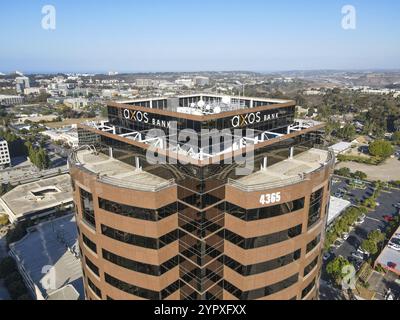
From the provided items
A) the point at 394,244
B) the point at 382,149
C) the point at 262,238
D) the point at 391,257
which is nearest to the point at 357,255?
the point at 391,257

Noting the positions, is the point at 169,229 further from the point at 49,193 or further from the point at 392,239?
the point at 49,193

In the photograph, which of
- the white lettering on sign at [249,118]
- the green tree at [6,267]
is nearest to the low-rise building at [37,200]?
the green tree at [6,267]

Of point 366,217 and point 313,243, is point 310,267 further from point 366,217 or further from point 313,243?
point 366,217

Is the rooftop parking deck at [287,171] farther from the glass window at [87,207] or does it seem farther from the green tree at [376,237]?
the green tree at [376,237]

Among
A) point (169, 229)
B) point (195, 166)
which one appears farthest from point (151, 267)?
point (195, 166)

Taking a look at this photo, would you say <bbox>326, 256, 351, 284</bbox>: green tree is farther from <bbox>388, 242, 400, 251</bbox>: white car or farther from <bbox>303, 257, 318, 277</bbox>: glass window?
<bbox>303, 257, 318, 277</bbox>: glass window
